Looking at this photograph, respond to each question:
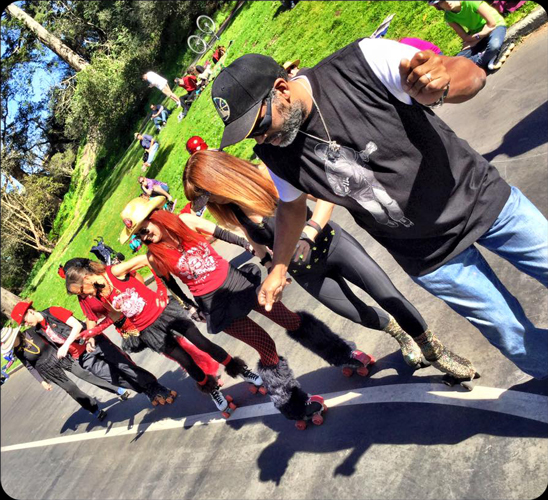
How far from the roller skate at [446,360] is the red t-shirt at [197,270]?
6.71ft

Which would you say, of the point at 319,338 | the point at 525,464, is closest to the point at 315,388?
the point at 319,338

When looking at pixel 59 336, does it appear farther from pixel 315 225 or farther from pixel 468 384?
pixel 468 384

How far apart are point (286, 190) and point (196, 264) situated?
2.03 m

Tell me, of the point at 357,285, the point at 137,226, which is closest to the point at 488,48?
the point at 357,285

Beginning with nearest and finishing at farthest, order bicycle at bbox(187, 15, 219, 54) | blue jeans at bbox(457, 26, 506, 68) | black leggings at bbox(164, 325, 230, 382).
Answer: black leggings at bbox(164, 325, 230, 382) → blue jeans at bbox(457, 26, 506, 68) → bicycle at bbox(187, 15, 219, 54)

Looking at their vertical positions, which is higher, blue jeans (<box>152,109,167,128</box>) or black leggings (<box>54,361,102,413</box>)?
blue jeans (<box>152,109,167,128</box>)

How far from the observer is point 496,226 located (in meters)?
2.69

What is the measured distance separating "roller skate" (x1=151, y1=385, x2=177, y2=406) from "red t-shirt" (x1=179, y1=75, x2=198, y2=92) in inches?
647

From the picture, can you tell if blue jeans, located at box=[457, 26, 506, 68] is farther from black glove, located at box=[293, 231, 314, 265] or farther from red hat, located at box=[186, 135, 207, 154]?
red hat, located at box=[186, 135, 207, 154]

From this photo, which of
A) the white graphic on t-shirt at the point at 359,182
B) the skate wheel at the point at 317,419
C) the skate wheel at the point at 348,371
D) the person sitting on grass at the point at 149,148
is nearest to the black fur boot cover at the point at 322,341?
the skate wheel at the point at 348,371

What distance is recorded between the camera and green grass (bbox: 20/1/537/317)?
34.3 feet

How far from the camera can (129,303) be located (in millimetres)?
5930

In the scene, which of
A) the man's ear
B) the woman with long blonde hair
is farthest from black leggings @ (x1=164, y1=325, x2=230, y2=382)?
the man's ear

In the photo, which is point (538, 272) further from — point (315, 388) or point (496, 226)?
point (315, 388)
